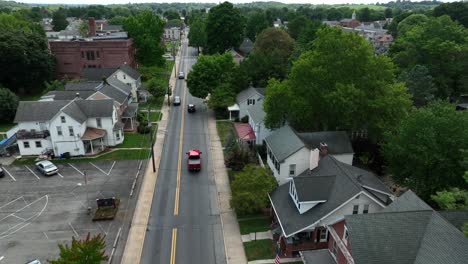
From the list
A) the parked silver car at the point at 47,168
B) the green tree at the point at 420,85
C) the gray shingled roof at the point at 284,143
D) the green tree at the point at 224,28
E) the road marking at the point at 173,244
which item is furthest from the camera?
the green tree at the point at 224,28

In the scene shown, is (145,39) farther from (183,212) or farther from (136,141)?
(183,212)

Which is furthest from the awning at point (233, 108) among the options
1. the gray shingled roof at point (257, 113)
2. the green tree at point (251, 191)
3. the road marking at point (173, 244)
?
the road marking at point (173, 244)

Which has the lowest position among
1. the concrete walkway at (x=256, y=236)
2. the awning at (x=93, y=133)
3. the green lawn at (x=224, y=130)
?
the green lawn at (x=224, y=130)

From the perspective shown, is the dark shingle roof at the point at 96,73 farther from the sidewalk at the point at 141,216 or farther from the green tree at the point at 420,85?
the green tree at the point at 420,85

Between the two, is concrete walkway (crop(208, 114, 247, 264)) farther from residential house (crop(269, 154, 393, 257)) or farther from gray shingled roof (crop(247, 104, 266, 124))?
gray shingled roof (crop(247, 104, 266, 124))

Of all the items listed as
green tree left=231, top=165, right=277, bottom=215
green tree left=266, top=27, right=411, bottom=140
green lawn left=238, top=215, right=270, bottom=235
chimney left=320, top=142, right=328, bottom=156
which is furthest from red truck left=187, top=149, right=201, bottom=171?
chimney left=320, top=142, right=328, bottom=156

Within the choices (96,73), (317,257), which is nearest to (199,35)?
(96,73)

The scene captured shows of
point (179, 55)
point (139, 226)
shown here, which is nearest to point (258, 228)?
point (139, 226)

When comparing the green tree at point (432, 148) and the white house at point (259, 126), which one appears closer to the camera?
the green tree at point (432, 148)
